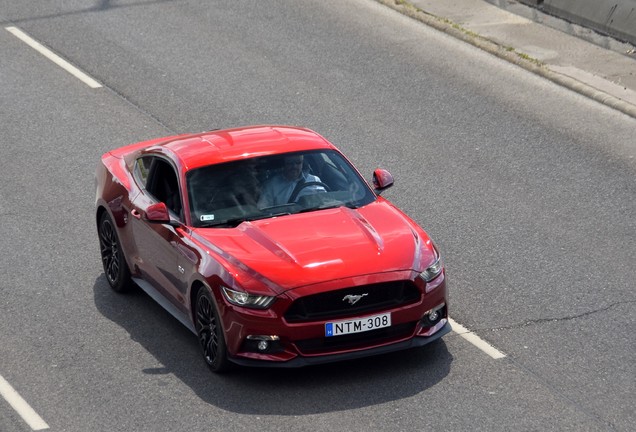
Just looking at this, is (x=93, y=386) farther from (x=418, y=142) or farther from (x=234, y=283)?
(x=418, y=142)

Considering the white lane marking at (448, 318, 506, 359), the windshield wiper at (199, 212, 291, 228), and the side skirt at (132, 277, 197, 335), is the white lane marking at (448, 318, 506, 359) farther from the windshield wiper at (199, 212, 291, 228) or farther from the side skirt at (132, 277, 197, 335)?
the side skirt at (132, 277, 197, 335)

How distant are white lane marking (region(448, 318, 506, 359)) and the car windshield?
122cm

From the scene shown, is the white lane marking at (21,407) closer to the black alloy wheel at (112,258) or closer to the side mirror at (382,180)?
the black alloy wheel at (112,258)

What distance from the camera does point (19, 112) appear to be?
56.9 ft

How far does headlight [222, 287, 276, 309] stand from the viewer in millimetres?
9766

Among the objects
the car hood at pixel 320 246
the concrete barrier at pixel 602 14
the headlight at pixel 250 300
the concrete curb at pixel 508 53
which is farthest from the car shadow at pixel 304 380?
the concrete barrier at pixel 602 14

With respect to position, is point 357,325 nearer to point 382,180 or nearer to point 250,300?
point 250,300

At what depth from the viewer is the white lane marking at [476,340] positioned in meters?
10.5

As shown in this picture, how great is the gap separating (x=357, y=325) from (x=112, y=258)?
3193mm

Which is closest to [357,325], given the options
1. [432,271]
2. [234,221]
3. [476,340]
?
[432,271]

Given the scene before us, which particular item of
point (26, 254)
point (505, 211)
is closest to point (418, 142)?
point (505, 211)

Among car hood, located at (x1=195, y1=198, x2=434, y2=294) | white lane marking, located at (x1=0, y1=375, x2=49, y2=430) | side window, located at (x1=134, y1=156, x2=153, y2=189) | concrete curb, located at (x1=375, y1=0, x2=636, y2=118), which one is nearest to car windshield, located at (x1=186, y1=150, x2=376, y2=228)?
car hood, located at (x1=195, y1=198, x2=434, y2=294)

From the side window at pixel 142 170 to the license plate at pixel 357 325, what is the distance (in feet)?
9.14

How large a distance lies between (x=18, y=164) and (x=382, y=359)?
6594 mm
